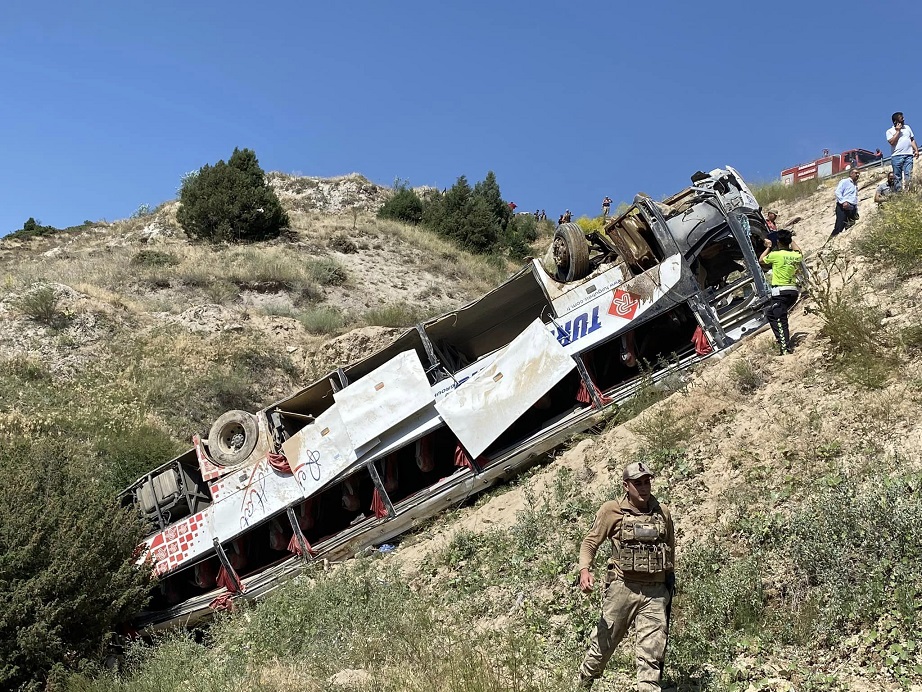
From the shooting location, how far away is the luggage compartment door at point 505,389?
9.53 meters

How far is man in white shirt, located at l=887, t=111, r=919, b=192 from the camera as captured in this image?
12.1m

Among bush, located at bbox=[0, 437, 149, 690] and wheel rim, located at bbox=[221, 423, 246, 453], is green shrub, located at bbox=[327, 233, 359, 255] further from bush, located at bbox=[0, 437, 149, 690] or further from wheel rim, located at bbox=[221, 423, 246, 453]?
bush, located at bbox=[0, 437, 149, 690]

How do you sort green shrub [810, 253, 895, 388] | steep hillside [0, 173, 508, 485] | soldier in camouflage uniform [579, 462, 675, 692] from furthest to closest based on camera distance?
1. steep hillside [0, 173, 508, 485]
2. green shrub [810, 253, 895, 388]
3. soldier in camouflage uniform [579, 462, 675, 692]

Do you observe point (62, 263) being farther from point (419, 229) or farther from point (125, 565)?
point (125, 565)

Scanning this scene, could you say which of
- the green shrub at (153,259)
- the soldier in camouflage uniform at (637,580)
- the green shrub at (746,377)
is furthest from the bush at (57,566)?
the green shrub at (153,259)

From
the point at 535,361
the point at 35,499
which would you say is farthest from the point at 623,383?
the point at 35,499

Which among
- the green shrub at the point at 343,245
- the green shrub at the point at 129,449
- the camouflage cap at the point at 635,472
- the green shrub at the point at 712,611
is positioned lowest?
the green shrub at the point at 712,611

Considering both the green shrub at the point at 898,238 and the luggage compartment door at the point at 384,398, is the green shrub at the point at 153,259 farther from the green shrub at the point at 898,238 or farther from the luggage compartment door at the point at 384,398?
the green shrub at the point at 898,238

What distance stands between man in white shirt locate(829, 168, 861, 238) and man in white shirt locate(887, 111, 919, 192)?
2.10ft

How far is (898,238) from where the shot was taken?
384 inches

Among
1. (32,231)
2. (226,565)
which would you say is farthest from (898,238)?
(32,231)

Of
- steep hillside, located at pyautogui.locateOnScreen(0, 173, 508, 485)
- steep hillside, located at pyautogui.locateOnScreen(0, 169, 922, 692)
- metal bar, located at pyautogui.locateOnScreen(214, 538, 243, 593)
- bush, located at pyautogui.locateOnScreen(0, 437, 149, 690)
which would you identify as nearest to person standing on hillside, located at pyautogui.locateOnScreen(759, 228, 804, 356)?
steep hillside, located at pyautogui.locateOnScreen(0, 169, 922, 692)

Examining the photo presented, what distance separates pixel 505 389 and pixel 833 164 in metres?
16.3

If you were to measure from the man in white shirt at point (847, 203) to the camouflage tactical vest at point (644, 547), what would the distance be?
10294 mm
